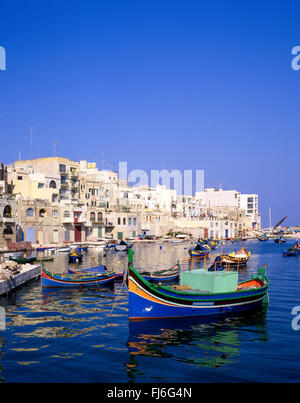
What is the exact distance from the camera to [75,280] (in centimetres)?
2602

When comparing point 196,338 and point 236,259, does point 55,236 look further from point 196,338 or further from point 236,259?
point 196,338

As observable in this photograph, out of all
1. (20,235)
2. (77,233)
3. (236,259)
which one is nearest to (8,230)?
(20,235)

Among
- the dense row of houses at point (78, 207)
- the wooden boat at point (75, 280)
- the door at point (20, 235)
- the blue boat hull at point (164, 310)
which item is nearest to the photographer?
the blue boat hull at point (164, 310)

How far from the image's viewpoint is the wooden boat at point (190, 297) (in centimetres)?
1672

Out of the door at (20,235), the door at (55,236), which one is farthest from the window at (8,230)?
the door at (55,236)

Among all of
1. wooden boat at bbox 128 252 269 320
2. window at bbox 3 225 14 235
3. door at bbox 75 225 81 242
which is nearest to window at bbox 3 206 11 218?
window at bbox 3 225 14 235

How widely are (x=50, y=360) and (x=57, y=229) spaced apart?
5451 cm

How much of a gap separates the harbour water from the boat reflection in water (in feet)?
0.11

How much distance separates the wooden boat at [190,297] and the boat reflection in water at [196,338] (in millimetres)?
356

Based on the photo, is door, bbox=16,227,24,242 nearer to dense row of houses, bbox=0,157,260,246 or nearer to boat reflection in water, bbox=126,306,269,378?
dense row of houses, bbox=0,157,260,246

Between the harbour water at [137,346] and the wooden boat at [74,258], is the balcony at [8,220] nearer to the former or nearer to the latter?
the wooden boat at [74,258]
